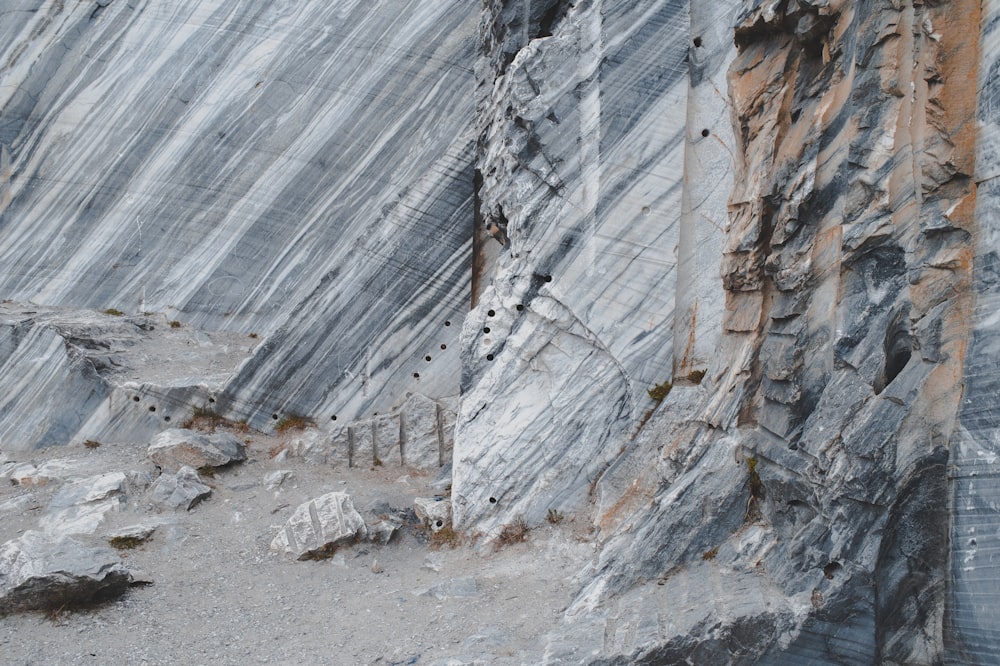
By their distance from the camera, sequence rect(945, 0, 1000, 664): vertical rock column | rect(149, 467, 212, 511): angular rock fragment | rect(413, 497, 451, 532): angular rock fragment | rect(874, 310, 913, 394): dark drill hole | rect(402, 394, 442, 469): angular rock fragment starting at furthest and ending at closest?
rect(402, 394, 442, 469): angular rock fragment < rect(149, 467, 212, 511): angular rock fragment < rect(413, 497, 451, 532): angular rock fragment < rect(874, 310, 913, 394): dark drill hole < rect(945, 0, 1000, 664): vertical rock column

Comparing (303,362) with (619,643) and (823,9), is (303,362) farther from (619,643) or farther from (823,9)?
(823,9)

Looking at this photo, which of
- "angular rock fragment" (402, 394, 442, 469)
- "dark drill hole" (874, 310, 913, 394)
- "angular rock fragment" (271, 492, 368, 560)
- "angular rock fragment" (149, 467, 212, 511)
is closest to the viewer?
"dark drill hole" (874, 310, 913, 394)

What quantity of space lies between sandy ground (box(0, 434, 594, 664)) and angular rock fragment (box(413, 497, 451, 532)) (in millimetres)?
131

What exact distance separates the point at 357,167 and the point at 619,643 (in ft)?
27.0

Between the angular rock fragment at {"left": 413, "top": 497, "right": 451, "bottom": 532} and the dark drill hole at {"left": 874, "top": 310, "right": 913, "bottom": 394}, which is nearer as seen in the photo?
the dark drill hole at {"left": 874, "top": 310, "right": 913, "bottom": 394}

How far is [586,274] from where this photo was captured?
7.84 m

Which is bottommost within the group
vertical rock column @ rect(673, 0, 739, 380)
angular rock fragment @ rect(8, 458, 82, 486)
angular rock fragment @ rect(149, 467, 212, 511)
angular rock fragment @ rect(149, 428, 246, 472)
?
angular rock fragment @ rect(149, 467, 212, 511)

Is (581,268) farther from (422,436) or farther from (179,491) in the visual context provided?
(179,491)

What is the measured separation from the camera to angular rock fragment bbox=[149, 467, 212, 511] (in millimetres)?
8508

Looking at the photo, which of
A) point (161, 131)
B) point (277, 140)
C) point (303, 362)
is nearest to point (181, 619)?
point (303, 362)

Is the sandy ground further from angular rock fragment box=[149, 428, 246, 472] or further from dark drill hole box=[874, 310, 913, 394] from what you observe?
dark drill hole box=[874, 310, 913, 394]

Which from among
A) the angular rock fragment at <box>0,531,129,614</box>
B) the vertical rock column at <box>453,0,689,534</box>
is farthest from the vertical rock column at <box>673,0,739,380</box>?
the angular rock fragment at <box>0,531,129,614</box>

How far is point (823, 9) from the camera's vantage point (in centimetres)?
571

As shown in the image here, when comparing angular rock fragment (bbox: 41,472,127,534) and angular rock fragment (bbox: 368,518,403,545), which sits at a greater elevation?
angular rock fragment (bbox: 41,472,127,534)
